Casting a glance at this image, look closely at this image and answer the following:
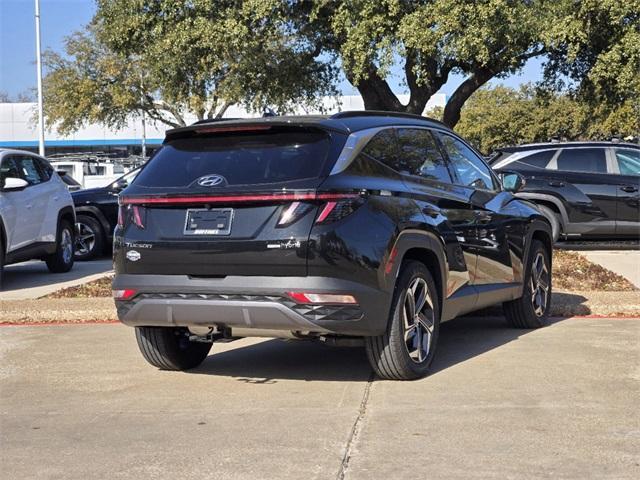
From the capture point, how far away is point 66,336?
→ 28.2 feet

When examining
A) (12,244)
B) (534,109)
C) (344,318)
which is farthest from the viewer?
(534,109)

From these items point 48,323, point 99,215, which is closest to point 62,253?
point 99,215

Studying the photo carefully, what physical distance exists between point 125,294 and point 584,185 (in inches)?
415

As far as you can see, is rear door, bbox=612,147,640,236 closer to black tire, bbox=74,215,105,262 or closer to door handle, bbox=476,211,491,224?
door handle, bbox=476,211,491,224

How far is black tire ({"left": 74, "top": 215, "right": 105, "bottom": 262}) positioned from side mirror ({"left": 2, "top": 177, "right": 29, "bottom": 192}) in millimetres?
3438

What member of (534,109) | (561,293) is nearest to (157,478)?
(561,293)

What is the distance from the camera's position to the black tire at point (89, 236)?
609 inches

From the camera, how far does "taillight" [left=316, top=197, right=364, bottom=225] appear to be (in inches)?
221

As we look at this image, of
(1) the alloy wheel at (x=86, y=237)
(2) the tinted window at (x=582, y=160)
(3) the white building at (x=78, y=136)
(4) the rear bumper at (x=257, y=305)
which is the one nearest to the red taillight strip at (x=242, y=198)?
(4) the rear bumper at (x=257, y=305)

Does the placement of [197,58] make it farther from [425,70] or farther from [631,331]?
[631,331]

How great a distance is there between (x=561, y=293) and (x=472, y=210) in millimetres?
3178

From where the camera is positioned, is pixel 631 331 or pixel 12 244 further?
pixel 12 244

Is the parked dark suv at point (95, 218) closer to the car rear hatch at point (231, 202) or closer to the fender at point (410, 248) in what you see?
the car rear hatch at point (231, 202)

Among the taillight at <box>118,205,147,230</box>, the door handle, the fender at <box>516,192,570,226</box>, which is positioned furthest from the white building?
the taillight at <box>118,205,147,230</box>
